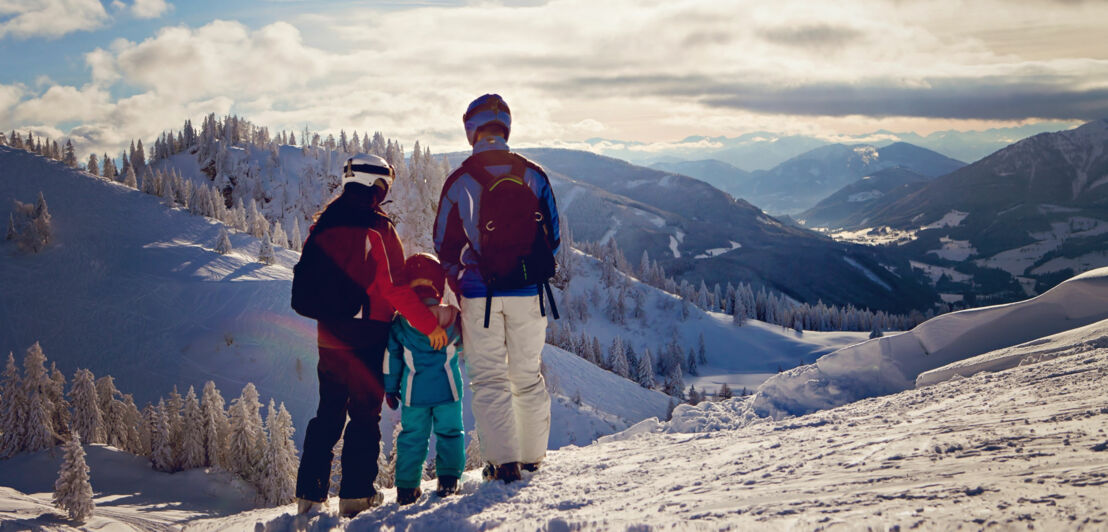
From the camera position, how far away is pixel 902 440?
4.93 m

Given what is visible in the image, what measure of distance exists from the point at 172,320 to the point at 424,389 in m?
59.0

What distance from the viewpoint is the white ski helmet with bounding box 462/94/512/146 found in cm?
637

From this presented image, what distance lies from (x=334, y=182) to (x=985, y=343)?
484 ft

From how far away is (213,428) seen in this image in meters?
30.7

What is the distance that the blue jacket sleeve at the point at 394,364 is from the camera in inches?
227

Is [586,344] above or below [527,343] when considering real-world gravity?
below

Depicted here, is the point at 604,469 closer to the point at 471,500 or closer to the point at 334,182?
the point at 471,500

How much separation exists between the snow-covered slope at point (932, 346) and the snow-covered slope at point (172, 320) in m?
37.3

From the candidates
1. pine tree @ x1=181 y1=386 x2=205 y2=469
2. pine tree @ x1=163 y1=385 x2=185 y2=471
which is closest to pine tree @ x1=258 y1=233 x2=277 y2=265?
pine tree @ x1=163 y1=385 x2=185 y2=471

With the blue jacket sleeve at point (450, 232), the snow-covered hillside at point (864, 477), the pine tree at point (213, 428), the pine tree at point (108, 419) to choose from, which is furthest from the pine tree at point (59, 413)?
the blue jacket sleeve at point (450, 232)

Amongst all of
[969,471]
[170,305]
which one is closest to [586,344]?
[170,305]

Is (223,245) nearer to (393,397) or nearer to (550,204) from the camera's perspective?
(393,397)

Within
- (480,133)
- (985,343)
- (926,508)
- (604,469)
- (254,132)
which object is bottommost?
(604,469)

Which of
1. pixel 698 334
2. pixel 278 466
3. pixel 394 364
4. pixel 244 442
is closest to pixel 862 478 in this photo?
pixel 394 364
